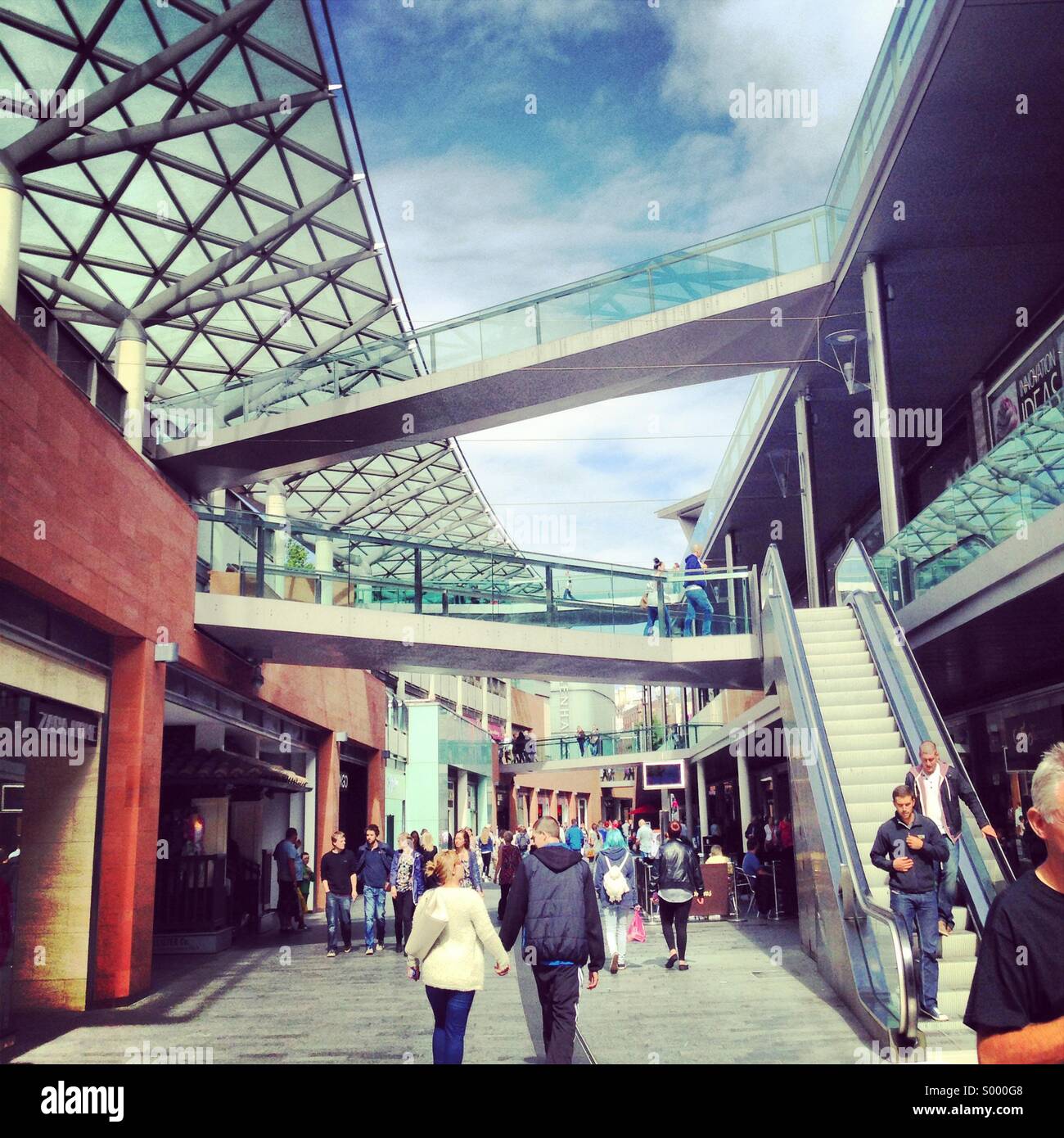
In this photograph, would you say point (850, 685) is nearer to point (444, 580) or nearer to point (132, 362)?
point (444, 580)

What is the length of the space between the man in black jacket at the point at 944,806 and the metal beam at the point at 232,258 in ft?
43.4

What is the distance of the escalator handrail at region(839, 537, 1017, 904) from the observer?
9.33 meters

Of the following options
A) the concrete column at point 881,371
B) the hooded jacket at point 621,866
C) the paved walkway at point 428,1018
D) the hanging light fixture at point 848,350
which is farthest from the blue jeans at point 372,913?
the hanging light fixture at point 848,350

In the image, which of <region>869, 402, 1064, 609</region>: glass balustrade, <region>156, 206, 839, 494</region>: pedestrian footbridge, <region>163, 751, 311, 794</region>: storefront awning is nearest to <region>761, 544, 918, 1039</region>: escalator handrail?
<region>869, 402, 1064, 609</region>: glass balustrade

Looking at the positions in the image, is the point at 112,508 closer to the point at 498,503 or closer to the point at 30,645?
the point at 30,645

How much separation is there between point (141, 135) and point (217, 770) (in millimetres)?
9221

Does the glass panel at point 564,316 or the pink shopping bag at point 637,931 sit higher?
the glass panel at point 564,316

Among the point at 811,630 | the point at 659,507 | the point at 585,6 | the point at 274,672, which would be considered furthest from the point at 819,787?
the point at 659,507

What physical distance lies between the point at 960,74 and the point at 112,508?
34.7ft

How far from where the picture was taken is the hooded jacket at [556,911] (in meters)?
7.04

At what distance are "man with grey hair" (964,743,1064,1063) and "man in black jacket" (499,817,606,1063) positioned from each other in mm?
4619

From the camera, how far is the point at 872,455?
965 inches

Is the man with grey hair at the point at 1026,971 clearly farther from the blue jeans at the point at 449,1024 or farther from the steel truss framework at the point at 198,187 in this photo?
the steel truss framework at the point at 198,187
